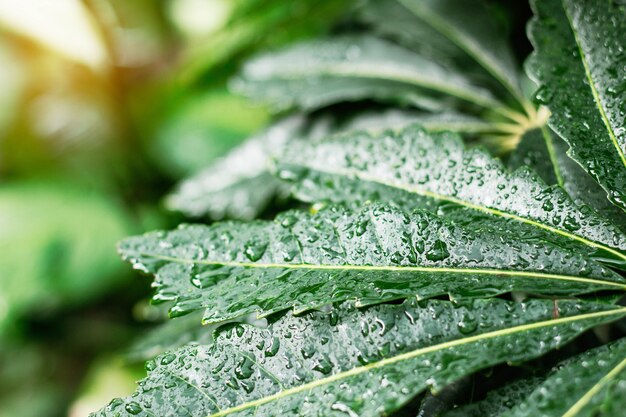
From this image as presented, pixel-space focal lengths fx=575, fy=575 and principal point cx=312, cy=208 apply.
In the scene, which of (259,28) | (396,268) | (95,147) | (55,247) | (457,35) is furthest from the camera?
(95,147)

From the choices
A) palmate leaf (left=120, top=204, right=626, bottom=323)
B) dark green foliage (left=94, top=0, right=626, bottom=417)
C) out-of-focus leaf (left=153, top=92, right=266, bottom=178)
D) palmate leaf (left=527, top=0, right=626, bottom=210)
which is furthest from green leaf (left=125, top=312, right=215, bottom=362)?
out-of-focus leaf (left=153, top=92, right=266, bottom=178)

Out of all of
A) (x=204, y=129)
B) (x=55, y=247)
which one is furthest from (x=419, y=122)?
(x=55, y=247)

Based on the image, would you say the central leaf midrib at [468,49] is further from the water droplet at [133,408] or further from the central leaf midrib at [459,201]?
the water droplet at [133,408]

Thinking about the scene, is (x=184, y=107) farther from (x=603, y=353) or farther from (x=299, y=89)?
(x=603, y=353)

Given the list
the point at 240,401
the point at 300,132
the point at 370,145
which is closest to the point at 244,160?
the point at 300,132

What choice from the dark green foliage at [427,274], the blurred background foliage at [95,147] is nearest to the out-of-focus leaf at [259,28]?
the blurred background foliage at [95,147]

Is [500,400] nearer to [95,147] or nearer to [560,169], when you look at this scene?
[560,169]
